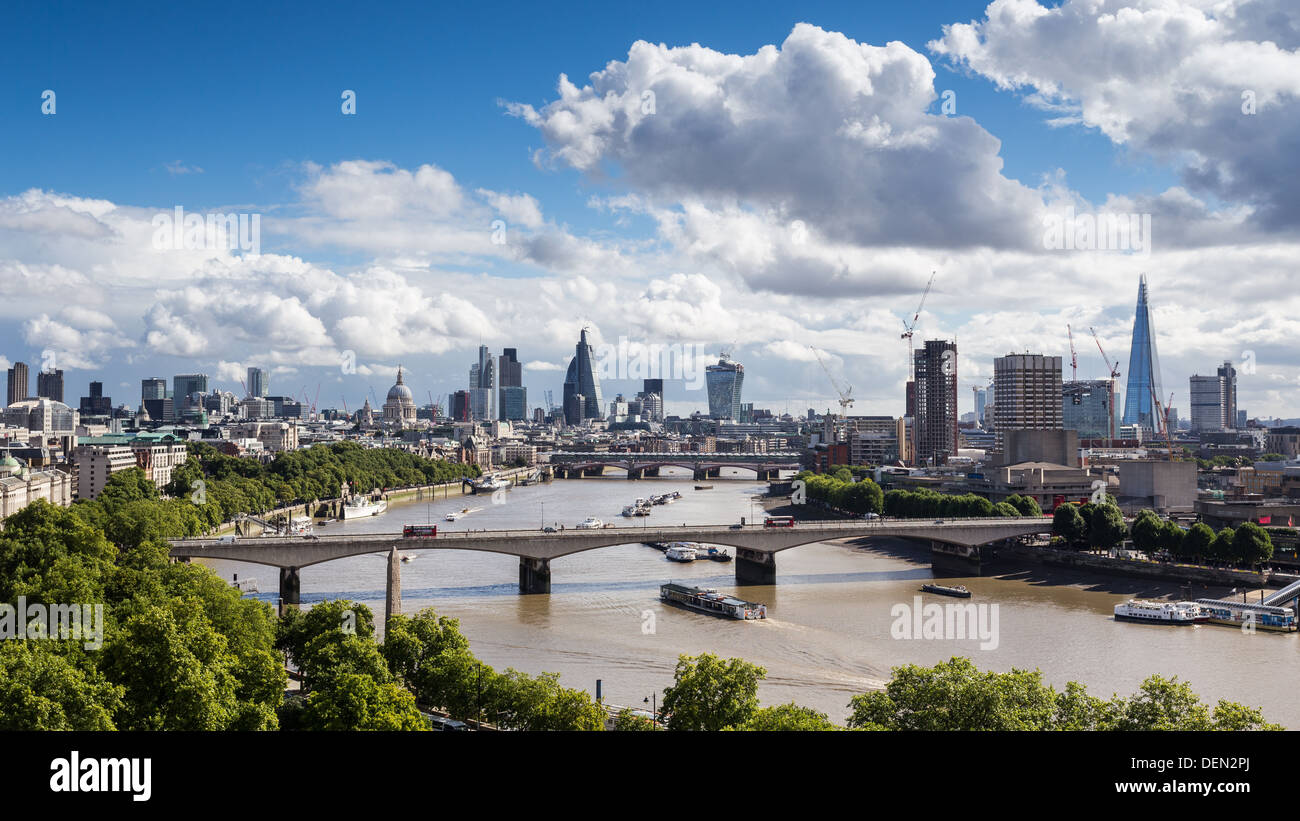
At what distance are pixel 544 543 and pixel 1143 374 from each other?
522 feet

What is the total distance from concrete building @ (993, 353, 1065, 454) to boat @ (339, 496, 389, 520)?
60282mm

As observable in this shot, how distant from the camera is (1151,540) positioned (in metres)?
43.2

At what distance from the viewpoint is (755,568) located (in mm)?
42031

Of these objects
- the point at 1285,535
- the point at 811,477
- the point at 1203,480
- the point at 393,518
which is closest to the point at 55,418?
the point at 393,518

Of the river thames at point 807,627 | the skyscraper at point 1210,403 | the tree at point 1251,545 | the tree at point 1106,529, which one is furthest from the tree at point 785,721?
the skyscraper at point 1210,403

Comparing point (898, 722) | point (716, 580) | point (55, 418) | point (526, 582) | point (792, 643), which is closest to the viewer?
point (898, 722)

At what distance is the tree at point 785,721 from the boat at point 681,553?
33621mm

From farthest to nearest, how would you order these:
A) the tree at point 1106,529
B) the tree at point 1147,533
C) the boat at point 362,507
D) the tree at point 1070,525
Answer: the boat at point 362,507, the tree at point 1070,525, the tree at point 1106,529, the tree at point 1147,533

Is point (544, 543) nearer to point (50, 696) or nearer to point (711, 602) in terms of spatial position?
point (711, 602)

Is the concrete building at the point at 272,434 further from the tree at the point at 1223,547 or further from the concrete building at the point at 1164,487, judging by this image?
the tree at the point at 1223,547

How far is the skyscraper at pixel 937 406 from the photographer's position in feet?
364
